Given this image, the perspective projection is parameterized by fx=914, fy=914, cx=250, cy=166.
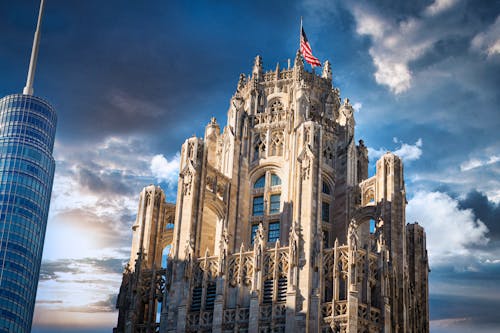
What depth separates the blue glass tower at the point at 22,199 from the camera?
137250 mm

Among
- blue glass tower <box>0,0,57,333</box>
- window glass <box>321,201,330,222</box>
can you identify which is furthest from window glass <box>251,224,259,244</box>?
blue glass tower <box>0,0,57,333</box>

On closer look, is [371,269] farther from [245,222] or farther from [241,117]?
[241,117]

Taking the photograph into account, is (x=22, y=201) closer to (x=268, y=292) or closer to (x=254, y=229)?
(x=254, y=229)

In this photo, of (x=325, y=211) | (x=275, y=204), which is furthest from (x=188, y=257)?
(x=325, y=211)

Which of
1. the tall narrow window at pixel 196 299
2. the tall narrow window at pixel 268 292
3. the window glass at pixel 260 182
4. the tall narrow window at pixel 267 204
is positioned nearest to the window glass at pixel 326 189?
the tall narrow window at pixel 267 204

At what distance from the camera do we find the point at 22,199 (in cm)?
14212

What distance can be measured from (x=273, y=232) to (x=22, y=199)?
250 ft

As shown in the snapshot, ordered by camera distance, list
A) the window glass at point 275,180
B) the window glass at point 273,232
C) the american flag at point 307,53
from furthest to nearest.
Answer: the american flag at point 307,53
the window glass at point 275,180
the window glass at point 273,232

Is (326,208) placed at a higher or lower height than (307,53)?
lower

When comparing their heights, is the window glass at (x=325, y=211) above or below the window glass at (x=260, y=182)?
below

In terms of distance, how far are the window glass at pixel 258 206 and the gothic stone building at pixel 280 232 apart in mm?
120

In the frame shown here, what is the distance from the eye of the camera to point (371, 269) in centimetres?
6806

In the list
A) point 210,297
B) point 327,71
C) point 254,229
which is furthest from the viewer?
point 327,71

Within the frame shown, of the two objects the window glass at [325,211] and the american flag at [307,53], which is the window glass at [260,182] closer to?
the window glass at [325,211]
